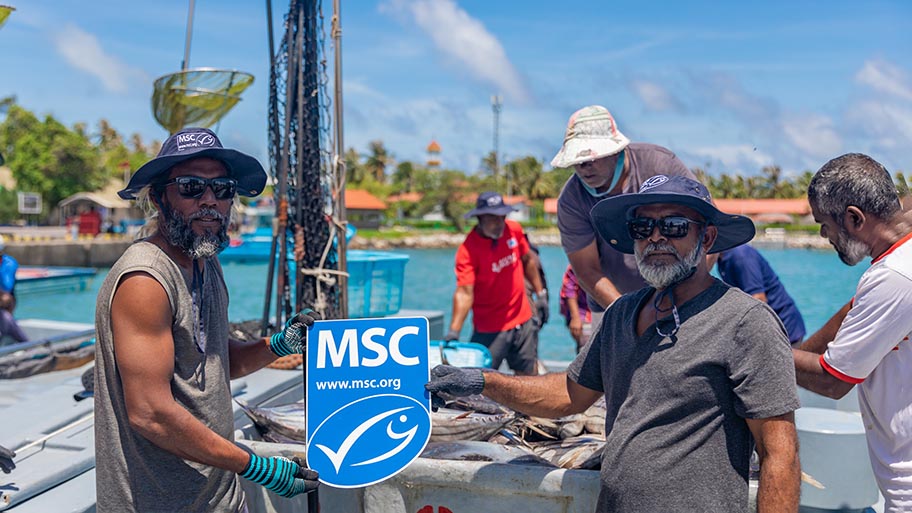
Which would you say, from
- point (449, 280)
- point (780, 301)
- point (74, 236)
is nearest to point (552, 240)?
point (449, 280)

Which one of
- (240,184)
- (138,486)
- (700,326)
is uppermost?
(240,184)

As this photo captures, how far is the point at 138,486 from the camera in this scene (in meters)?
2.28

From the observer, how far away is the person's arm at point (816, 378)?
2467 mm

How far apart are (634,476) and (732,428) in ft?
1.04

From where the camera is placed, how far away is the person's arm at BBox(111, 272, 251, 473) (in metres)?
2.17

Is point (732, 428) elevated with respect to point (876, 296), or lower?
lower

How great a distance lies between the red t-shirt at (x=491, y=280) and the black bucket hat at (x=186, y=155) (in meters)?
3.56

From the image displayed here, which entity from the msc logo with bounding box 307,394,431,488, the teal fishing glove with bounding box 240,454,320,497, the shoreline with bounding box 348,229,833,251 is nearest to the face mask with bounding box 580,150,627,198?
the msc logo with bounding box 307,394,431,488

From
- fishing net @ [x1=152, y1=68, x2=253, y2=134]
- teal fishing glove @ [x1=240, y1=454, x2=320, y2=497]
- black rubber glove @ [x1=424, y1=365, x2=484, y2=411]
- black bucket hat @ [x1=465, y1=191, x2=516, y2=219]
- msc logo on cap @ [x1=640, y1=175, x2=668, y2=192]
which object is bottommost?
teal fishing glove @ [x1=240, y1=454, x2=320, y2=497]

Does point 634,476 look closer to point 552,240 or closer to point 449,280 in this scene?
point 449,280

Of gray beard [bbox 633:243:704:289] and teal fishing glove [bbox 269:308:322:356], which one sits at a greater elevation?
gray beard [bbox 633:243:704:289]

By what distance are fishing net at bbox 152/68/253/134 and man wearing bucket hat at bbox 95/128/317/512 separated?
3.36m

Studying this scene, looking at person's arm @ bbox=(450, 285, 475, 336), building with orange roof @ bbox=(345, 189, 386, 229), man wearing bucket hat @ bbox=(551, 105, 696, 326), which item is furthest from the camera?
building with orange roof @ bbox=(345, 189, 386, 229)

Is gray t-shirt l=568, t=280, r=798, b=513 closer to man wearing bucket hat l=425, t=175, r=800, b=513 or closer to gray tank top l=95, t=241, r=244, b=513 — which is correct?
man wearing bucket hat l=425, t=175, r=800, b=513
